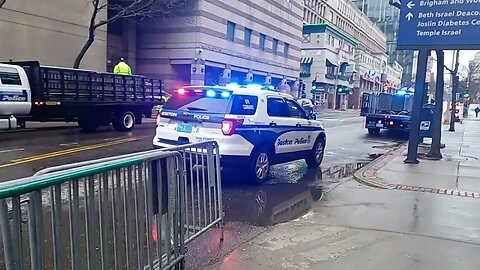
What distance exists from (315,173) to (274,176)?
3.85 ft

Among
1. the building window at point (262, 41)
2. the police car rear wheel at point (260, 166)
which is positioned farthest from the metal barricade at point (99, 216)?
the building window at point (262, 41)

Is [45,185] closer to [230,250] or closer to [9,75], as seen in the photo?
[230,250]

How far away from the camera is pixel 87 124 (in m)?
17.7

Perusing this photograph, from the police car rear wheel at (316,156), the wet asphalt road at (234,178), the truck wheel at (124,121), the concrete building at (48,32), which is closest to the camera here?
the wet asphalt road at (234,178)

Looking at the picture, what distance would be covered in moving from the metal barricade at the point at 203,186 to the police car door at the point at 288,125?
363 cm

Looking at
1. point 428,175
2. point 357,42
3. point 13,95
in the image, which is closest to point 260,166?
point 428,175

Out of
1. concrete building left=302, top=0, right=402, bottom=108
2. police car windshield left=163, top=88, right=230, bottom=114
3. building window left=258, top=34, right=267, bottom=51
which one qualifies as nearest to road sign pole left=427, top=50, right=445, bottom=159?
police car windshield left=163, top=88, right=230, bottom=114

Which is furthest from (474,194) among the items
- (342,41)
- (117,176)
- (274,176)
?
(342,41)

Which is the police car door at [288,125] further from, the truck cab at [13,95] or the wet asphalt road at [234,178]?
the truck cab at [13,95]

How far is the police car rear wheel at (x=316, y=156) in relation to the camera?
11016mm

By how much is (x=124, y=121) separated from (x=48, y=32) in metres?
12.6

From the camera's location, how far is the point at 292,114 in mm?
9953

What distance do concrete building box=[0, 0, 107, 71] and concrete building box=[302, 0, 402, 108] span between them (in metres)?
45.3

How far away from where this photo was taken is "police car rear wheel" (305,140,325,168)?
11016 mm
